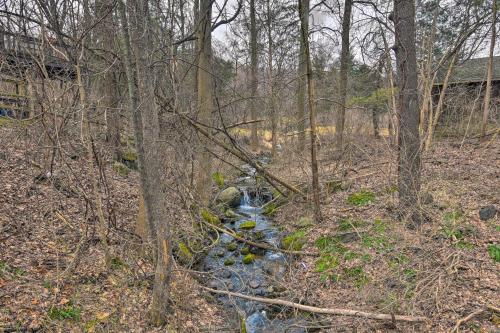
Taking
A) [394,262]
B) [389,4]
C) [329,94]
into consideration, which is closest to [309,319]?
[394,262]

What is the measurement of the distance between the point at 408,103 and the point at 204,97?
5409mm

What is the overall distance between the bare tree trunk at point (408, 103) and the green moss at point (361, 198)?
1870 mm

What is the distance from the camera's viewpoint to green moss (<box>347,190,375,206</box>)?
9359mm

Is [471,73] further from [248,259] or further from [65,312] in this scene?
[65,312]

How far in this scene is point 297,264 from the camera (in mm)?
7805

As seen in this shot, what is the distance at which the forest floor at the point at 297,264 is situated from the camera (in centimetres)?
490

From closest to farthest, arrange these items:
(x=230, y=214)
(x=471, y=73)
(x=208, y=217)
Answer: (x=208, y=217), (x=230, y=214), (x=471, y=73)

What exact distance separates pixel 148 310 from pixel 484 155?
36.6 ft

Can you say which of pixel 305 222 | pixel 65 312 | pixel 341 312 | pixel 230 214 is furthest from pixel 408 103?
pixel 65 312

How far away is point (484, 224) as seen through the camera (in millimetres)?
6875

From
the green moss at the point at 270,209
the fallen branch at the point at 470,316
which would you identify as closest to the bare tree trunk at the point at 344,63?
the green moss at the point at 270,209

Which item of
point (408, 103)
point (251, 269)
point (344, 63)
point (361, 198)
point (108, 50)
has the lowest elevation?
point (251, 269)

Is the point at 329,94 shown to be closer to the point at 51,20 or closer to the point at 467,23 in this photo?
the point at 467,23

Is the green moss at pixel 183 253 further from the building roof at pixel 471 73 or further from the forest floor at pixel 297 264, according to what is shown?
the building roof at pixel 471 73
